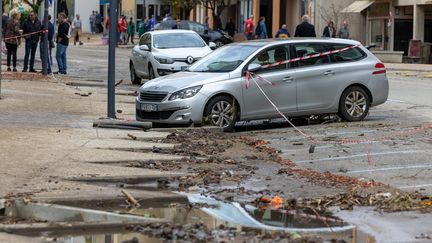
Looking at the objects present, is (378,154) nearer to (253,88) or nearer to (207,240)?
(253,88)

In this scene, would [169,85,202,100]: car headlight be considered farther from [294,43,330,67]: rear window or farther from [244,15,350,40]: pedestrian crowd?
[244,15,350,40]: pedestrian crowd

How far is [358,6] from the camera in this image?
50844 millimetres

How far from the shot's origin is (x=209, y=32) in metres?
45.6

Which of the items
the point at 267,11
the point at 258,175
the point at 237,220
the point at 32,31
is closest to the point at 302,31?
the point at 32,31

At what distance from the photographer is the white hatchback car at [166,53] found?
2394 cm

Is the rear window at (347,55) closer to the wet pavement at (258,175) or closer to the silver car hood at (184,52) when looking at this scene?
the wet pavement at (258,175)

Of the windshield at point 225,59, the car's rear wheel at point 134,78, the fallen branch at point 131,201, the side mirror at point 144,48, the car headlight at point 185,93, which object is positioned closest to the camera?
the fallen branch at point 131,201

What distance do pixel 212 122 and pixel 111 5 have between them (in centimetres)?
299

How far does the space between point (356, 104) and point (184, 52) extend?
8.10m

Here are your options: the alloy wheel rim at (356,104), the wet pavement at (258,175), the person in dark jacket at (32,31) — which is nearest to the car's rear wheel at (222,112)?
the wet pavement at (258,175)

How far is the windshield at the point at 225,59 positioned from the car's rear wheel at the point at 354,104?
1923 mm

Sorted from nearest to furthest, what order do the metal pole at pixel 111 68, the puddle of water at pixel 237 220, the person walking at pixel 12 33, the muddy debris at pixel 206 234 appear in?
the muddy debris at pixel 206 234 < the puddle of water at pixel 237 220 < the metal pole at pixel 111 68 < the person walking at pixel 12 33

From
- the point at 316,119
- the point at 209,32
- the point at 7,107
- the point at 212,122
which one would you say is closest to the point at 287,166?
the point at 212,122

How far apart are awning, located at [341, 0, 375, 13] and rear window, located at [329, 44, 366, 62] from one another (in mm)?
33513
